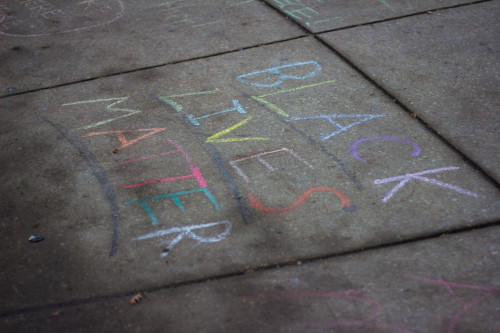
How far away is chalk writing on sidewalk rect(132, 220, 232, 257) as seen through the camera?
8.05ft

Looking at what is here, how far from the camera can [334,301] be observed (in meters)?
2.11

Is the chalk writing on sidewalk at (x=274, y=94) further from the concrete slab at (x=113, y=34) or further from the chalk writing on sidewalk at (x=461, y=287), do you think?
the chalk writing on sidewalk at (x=461, y=287)

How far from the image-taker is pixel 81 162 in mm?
3098

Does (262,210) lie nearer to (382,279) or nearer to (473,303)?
(382,279)

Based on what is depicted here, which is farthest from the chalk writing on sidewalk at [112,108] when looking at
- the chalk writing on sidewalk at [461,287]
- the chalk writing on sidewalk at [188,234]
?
the chalk writing on sidewalk at [461,287]

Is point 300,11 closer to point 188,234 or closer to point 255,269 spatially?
point 188,234

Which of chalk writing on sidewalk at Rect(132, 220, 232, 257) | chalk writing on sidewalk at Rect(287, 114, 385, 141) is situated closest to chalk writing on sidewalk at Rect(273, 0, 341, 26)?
chalk writing on sidewalk at Rect(287, 114, 385, 141)

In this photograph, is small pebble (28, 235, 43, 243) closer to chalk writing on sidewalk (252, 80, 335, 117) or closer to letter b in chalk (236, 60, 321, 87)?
chalk writing on sidewalk (252, 80, 335, 117)

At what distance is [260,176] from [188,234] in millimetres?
567

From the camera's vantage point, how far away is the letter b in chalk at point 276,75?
12.4ft

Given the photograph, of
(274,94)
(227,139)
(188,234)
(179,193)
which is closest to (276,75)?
(274,94)

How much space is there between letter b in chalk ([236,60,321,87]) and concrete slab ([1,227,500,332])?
1.82 metres

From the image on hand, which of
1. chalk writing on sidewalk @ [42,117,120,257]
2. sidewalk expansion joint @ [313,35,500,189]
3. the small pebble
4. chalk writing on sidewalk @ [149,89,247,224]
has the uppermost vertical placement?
sidewalk expansion joint @ [313,35,500,189]

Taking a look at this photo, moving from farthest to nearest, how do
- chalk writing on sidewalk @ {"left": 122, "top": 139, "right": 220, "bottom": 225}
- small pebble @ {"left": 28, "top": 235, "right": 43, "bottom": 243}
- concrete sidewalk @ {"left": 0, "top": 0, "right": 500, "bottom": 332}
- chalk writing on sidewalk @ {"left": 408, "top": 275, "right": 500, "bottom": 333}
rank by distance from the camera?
chalk writing on sidewalk @ {"left": 122, "top": 139, "right": 220, "bottom": 225} → small pebble @ {"left": 28, "top": 235, "right": 43, "bottom": 243} → concrete sidewalk @ {"left": 0, "top": 0, "right": 500, "bottom": 332} → chalk writing on sidewalk @ {"left": 408, "top": 275, "right": 500, "bottom": 333}
